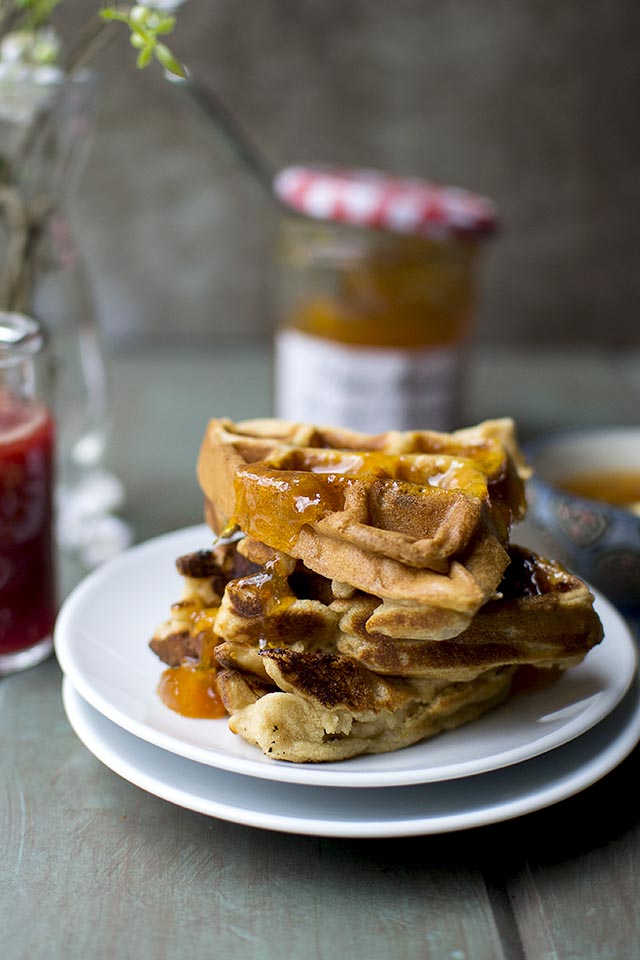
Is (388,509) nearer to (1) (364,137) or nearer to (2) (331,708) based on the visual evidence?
(2) (331,708)

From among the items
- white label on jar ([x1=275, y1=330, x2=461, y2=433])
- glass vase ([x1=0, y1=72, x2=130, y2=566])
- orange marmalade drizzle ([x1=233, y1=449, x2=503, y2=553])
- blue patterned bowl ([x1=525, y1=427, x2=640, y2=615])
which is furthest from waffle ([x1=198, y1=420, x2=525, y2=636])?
white label on jar ([x1=275, y1=330, x2=461, y2=433])

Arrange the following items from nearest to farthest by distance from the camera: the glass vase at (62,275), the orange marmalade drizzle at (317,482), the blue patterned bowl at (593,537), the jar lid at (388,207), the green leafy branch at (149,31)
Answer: the orange marmalade drizzle at (317,482), the green leafy branch at (149,31), the blue patterned bowl at (593,537), the glass vase at (62,275), the jar lid at (388,207)

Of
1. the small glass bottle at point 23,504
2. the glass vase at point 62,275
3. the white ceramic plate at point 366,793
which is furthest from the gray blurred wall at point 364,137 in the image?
the white ceramic plate at point 366,793

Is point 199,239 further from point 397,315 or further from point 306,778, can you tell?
point 306,778

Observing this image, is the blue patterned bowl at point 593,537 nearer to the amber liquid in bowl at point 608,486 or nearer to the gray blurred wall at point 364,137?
the amber liquid in bowl at point 608,486

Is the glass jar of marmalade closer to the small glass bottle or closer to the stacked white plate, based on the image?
the small glass bottle

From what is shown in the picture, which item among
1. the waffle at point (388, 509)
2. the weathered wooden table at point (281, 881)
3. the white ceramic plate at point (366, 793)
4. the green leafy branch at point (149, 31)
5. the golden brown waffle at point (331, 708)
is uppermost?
the green leafy branch at point (149, 31)

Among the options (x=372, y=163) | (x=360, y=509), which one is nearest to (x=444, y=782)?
(x=360, y=509)
